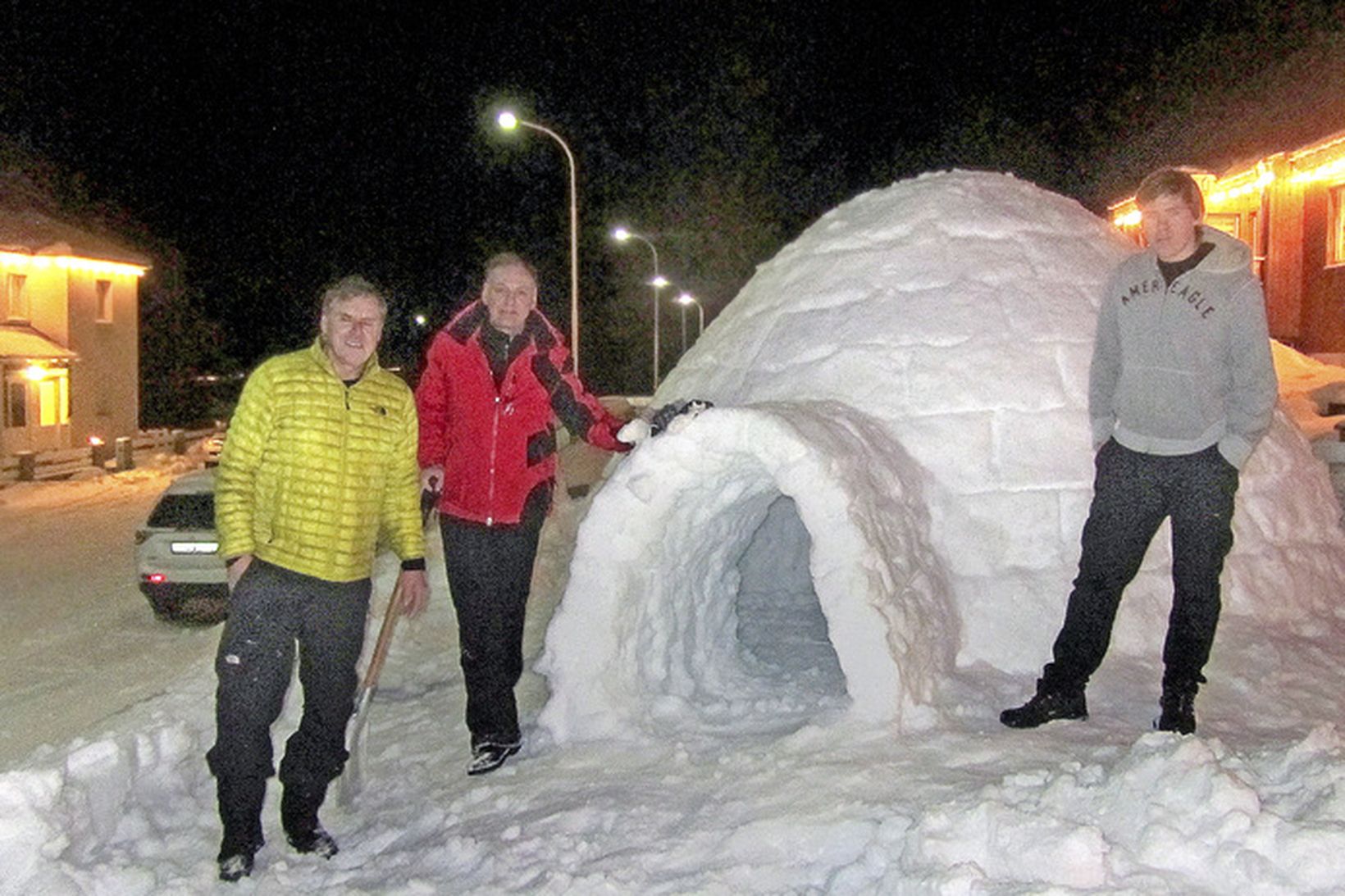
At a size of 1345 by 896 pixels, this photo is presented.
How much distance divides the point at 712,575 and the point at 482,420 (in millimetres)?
1541

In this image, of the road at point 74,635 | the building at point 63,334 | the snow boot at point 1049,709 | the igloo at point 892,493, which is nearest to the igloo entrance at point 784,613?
the igloo at point 892,493

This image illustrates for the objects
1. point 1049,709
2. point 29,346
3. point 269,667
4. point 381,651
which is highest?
point 29,346

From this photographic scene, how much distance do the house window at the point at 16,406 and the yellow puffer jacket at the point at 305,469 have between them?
74.5ft

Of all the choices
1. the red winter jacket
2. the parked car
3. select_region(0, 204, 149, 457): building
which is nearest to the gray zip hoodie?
the red winter jacket

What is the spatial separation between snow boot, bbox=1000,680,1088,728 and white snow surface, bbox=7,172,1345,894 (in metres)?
0.05

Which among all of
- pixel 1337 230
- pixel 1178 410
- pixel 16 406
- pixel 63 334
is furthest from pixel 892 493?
pixel 63 334

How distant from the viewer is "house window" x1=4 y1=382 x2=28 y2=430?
22.9 m

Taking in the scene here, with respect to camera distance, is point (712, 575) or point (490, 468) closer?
point (490, 468)

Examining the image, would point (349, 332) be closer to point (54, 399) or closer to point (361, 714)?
point (361, 714)

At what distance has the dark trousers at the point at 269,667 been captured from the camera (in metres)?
3.42

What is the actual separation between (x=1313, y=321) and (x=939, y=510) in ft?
45.4

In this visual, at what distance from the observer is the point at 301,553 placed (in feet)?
11.4

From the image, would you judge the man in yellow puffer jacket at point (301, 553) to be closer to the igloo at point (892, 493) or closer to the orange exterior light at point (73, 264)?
the igloo at point (892, 493)

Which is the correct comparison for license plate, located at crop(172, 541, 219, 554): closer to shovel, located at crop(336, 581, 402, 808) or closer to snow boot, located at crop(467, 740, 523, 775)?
shovel, located at crop(336, 581, 402, 808)
